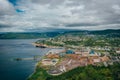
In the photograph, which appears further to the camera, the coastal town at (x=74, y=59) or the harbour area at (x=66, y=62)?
the coastal town at (x=74, y=59)

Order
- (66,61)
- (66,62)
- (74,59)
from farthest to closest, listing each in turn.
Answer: (74,59), (66,61), (66,62)

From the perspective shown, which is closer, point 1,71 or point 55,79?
point 55,79

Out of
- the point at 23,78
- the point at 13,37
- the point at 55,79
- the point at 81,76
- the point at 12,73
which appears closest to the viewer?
the point at 81,76

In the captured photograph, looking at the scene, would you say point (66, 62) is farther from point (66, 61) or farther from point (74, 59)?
point (74, 59)

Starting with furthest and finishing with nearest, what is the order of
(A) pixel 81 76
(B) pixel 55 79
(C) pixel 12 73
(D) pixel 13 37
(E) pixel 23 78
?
(D) pixel 13 37 → (C) pixel 12 73 → (E) pixel 23 78 → (B) pixel 55 79 → (A) pixel 81 76

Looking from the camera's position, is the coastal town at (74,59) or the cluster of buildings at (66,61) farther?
the coastal town at (74,59)

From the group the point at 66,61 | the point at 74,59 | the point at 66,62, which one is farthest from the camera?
the point at 74,59

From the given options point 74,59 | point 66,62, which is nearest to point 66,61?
point 66,62

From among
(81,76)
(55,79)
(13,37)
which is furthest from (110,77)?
(13,37)

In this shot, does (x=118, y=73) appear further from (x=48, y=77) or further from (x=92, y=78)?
(x=48, y=77)

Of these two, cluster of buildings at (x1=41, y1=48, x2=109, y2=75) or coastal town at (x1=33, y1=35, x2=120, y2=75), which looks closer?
cluster of buildings at (x1=41, y1=48, x2=109, y2=75)

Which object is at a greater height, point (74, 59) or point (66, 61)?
point (66, 61)
